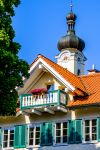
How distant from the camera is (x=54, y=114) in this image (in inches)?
1459

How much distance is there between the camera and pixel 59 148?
1417 inches

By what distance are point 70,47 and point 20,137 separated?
40873 millimetres

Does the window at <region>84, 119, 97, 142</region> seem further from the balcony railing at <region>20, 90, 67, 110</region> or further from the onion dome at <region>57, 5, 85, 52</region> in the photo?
the onion dome at <region>57, 5, 85, 52</region>

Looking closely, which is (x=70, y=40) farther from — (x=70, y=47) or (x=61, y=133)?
(x=61, y=133)

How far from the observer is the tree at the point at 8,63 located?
2781cm

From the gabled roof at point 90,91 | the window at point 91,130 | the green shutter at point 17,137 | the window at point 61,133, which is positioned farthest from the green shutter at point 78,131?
the green shutter at point 17,137

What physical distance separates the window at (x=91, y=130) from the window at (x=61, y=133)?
154 centimetres

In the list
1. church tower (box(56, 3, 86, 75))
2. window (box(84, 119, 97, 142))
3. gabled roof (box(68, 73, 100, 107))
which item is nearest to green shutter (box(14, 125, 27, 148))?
gabled roof (box(68, 73, 100, 107))

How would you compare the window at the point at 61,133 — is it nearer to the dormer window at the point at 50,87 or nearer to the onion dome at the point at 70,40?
the dormer window at the point at 50,87

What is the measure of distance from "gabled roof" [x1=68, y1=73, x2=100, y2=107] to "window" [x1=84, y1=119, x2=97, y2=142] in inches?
50.7

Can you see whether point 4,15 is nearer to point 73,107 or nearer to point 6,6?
point 6,6

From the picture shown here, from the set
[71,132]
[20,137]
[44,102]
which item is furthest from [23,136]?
[71,132]

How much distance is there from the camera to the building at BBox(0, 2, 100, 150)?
3534 centimetres

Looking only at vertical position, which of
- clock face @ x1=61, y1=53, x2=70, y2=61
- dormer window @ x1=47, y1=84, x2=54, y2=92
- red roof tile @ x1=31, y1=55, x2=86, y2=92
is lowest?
dormer window @ x1=47, y1=84, x2=54, y2=92
